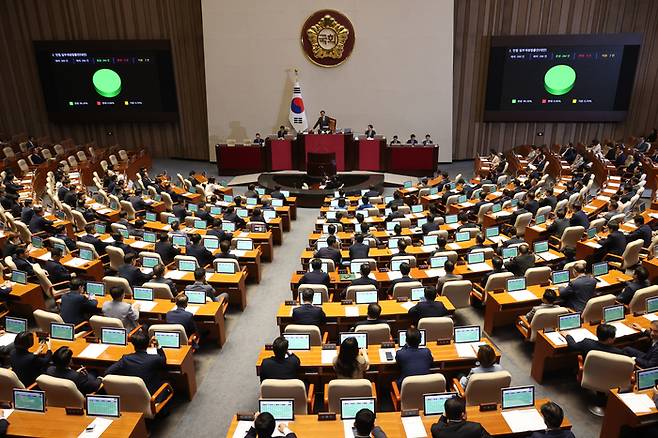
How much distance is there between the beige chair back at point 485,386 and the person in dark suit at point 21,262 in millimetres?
7396

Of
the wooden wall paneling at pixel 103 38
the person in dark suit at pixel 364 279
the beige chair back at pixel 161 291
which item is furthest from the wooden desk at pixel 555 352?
the wooden wall paneling at pixel 103 38

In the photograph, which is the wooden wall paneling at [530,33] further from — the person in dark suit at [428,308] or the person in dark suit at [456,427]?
the person in dark suit at [456,427]

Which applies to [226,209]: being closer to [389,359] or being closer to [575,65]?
[389,359]

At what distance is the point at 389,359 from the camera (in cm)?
557

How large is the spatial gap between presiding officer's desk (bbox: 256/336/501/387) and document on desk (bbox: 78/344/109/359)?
193cm

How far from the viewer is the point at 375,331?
19.4 ft

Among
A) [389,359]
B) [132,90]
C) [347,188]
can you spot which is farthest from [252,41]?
[389,359]

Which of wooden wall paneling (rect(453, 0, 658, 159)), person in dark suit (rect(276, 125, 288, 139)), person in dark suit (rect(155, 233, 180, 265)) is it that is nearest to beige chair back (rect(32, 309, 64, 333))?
person in dark suit (rect(155, 233, 180, 265))

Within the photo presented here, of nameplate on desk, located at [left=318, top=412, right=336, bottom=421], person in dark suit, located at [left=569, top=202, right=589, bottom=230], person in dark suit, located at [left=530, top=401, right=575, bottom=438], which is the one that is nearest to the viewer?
person in dark suit, located at [left=530, top=401, right=575, bottom=438]

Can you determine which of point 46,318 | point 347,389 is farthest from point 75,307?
point 347,389

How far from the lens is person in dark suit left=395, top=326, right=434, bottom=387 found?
211 inches

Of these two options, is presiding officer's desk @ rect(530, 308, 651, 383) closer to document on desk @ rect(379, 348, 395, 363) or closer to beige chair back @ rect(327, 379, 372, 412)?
document on desk @ rect(379, 348, 395, 363)

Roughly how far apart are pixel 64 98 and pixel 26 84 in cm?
201

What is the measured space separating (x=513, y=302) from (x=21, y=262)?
797cm
